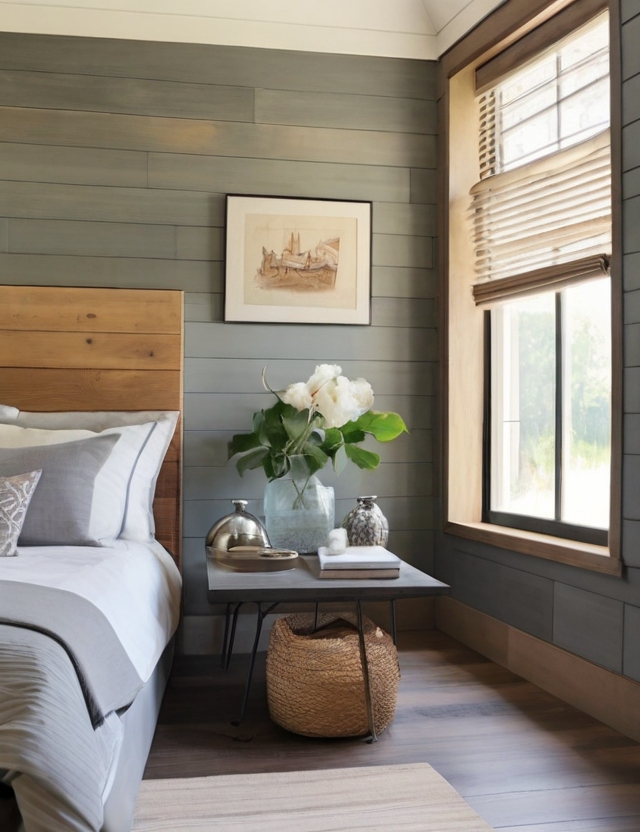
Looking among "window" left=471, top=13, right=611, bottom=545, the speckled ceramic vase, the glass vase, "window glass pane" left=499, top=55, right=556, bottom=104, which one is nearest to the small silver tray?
the glass vase

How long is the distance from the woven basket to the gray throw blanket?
652mm

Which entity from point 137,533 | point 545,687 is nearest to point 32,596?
point 137,533

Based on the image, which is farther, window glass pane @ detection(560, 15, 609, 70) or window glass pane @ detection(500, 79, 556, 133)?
window glass pane @ detection(500, 79, 556, 133)

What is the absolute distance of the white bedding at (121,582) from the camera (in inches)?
68.7

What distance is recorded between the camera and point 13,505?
2.21m

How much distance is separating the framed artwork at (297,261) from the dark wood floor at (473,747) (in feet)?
4.93

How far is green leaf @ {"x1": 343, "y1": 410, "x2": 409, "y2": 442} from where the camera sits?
2875mm

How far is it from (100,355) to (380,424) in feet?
3.89

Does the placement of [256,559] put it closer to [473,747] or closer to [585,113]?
[473,747]

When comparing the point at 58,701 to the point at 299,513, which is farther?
the point at 299,513

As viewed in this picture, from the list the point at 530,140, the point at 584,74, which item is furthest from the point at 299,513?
the point at 584,74

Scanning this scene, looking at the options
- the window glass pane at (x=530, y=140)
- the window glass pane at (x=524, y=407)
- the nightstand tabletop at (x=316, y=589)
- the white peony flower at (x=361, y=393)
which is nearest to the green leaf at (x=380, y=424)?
the white peony flower at (x=361, y=393)

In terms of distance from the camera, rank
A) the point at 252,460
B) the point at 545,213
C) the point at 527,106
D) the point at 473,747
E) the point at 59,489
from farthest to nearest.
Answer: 1. the point at 527,106
2. the point at 252,460
3. the point at 545,213
4. the point at 59,489
5. the point at 473,747

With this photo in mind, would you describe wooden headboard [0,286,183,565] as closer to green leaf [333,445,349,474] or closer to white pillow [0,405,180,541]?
white pillow [0,405,180,541]
